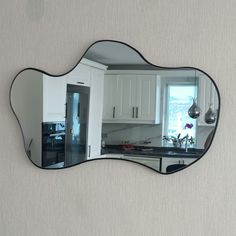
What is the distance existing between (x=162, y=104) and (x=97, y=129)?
1.06 feet

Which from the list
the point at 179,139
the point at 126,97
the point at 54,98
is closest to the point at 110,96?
the point at 126,97

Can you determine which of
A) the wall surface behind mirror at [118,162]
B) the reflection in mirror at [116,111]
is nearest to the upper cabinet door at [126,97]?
the reflection in mirror at [116,111]

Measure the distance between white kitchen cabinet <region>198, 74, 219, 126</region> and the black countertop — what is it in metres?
0.13

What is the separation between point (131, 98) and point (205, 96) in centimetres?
33

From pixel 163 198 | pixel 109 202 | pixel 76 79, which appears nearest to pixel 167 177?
pixel 163 198

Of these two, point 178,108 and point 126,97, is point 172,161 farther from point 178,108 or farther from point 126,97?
point 126,97

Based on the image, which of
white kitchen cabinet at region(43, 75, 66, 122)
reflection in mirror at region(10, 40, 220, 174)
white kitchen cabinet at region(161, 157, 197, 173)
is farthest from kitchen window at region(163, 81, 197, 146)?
white kitchen cabinet at region(43, 75, 66, 122)

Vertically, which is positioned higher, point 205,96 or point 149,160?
point 205,96

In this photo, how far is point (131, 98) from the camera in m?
1.80

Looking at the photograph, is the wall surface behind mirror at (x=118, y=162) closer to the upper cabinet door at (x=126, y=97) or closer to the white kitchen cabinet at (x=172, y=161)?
the white kitchen cabinet at (x=172, y=161)

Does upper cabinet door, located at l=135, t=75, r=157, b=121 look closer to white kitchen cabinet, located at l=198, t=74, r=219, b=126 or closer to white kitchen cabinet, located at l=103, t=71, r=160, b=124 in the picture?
white kitchen cabinet, located at l=103, t=71, r=160, b=124

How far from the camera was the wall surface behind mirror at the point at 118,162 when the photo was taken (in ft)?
5.51

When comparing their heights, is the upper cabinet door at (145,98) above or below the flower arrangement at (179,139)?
above

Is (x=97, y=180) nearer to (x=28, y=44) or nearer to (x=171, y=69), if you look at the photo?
(x=171, y=69)
